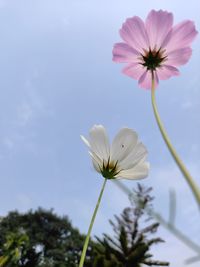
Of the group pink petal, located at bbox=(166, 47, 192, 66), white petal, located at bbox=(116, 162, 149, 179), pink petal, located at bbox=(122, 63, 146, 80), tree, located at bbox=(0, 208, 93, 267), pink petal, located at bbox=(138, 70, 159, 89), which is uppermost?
tree, located at bbox=(0, 208, 93, 267)

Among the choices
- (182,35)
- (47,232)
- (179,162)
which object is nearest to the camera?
(179,162)

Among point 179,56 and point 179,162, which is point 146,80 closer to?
point 179,56

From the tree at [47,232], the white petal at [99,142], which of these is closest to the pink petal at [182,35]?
the white petal at [99,142]

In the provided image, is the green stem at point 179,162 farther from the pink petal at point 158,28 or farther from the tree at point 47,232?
the tree at point 47,232

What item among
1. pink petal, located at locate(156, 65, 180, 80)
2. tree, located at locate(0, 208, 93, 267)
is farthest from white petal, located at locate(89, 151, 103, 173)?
tree, located at locate(0, 208, 93, 267)

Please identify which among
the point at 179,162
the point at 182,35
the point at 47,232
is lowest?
the point at 179,162

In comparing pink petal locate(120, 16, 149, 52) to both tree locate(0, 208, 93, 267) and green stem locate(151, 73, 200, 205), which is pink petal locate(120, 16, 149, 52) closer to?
green stem locate(151, 73, 200, 205)

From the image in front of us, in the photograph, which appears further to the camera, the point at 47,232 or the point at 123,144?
the point at 47,232

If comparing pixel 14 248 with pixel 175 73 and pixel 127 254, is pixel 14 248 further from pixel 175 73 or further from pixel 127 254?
pixel 127 254

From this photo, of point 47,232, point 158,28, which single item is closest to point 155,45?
point 158,28
